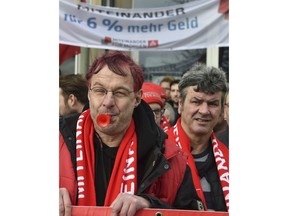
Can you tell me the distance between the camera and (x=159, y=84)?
2.98 meters

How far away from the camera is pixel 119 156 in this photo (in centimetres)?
223

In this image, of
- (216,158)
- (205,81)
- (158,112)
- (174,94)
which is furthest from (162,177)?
(174,94)

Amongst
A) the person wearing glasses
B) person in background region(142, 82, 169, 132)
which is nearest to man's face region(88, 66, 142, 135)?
the person wearing glasses

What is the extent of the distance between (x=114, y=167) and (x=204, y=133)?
1.43 ft

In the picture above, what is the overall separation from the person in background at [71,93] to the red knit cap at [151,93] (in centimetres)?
26

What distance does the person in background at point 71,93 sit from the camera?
8.41 feet

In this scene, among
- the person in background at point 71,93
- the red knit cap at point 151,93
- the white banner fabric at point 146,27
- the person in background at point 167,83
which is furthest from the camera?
the white banner fabric at point 146,27

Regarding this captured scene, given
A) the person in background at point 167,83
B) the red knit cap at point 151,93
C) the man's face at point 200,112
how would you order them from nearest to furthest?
the man's face at point 200,112, the red knit cap at point 151,93, the person in background at point 167,83

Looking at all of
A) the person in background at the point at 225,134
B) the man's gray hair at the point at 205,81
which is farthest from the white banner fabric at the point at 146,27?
the person in background at the point at 225,134

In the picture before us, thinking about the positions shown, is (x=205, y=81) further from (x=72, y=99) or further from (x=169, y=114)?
(x=72, y=99)

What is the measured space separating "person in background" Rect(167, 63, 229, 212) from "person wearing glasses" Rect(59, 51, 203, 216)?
0.28 feet

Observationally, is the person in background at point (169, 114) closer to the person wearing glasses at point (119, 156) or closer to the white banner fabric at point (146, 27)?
the white banner fabric at point (146, 27)
